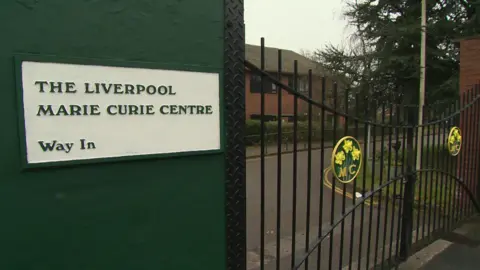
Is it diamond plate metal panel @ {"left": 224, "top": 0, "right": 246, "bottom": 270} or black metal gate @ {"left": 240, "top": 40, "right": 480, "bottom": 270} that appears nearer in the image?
diamond plate metal panel @ {"left": 224, "top": 0, "right": 246, "bottom": 270}

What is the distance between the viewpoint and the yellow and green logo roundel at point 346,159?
2.40 meters

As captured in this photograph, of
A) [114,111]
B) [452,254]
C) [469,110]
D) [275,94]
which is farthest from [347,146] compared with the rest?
[275,94]

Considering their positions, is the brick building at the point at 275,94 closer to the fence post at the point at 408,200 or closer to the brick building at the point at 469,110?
the brick building at the point at 469,110

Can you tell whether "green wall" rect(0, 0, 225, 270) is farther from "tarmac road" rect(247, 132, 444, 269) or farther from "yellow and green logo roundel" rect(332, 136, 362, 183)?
"yellow and green logo roundel" rect(332, 136, 362, 183)

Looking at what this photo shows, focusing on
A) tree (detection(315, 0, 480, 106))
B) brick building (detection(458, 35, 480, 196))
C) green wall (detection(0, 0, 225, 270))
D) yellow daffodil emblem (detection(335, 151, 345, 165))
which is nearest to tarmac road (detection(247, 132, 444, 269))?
yellow daffodil emblem (detection(335, 151, 345, 165))

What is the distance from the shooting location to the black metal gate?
216 cm

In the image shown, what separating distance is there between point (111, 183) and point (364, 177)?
2068 mm

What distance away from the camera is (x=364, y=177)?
277 cm

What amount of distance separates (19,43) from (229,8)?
0.97 m

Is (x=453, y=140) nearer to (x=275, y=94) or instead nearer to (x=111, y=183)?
(x=111, y=183)

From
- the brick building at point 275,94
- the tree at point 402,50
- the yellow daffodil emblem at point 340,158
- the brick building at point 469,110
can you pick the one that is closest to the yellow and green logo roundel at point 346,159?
the yellow daffodil emblem at point 340,158

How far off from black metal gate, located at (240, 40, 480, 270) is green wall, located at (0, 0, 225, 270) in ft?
1.20

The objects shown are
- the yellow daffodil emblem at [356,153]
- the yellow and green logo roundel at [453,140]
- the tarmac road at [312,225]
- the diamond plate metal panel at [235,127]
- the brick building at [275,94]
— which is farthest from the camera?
the brick building at [275,94]

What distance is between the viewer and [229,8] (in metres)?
1.74
